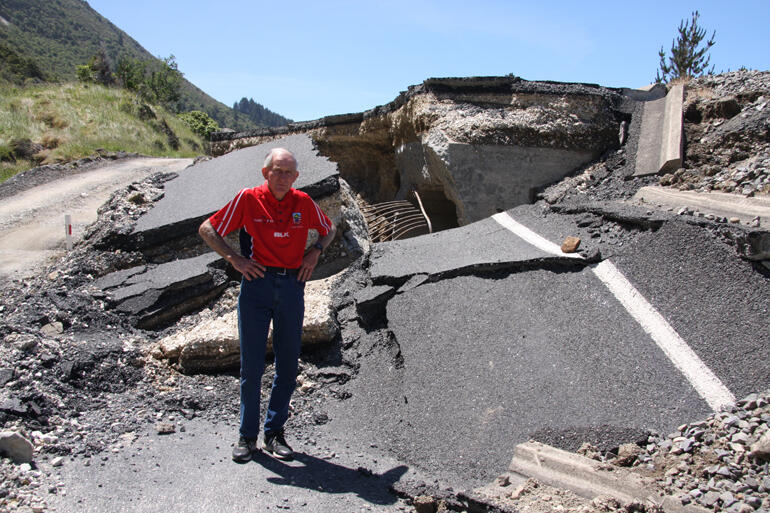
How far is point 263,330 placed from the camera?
9.27 ft

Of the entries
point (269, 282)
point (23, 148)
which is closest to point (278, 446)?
point (269, 282)

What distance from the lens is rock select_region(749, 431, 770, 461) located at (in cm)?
225

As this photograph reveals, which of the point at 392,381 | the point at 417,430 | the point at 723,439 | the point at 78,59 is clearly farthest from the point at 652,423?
the point at 78,59

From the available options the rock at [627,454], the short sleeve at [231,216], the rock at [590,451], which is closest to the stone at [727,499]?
the rock at [627,454]

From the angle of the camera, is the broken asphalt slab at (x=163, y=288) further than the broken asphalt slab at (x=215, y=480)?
Yes

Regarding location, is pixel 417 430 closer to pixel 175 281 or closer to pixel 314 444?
pixel 314 444

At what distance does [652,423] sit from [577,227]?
7.45 ft

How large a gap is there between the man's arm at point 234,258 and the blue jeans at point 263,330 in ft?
0.17

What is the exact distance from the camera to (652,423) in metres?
2.81

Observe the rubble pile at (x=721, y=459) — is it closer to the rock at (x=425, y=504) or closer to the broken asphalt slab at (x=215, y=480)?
the rock at (x=425, y=504)

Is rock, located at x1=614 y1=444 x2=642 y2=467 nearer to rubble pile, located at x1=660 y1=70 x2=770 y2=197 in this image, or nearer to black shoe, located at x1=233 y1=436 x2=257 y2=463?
black shoe, located at x1=233 y1=436 x2=257 y2=463

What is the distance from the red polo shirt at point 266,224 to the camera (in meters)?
2.80

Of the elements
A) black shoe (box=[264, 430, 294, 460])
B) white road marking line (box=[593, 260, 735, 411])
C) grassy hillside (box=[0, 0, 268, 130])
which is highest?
grassy hillside (box=[0, 0, 268, 130])

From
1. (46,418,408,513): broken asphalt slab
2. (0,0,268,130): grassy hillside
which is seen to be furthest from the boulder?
(0,0,268,130): grassy hillside
